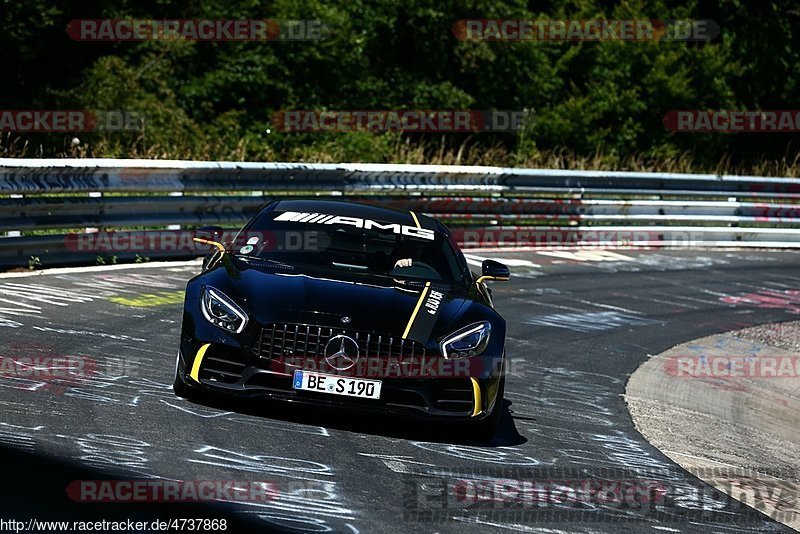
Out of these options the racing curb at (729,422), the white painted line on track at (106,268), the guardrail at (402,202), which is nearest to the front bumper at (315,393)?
the racing curb at (729,422)

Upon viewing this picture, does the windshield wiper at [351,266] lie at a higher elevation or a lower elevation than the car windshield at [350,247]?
lower

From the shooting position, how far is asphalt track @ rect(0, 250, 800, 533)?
5.82 meters

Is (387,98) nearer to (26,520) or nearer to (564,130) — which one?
(564,130)

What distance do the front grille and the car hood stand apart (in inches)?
1.7

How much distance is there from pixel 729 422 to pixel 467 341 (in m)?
3.41

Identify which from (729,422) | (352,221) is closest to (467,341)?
(352,221)

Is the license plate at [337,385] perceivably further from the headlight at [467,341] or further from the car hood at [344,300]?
the headlight at [467,341]

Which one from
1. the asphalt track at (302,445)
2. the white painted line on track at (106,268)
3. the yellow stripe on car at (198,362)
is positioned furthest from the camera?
the white painted line on track at (106,268)

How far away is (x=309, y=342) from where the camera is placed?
7.30 meters

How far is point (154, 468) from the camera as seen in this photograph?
611 cm

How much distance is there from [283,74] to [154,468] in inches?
990

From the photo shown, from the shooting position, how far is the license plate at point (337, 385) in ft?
23.7

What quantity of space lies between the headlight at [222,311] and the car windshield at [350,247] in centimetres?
72

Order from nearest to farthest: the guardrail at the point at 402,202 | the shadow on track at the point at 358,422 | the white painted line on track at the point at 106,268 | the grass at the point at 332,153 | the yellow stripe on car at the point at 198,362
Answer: the yellow stripe on car at the point at 198,362
the shadow on track at the point at 358,422
the white painted line on track at the point at 106,268
the guardrail at the point at 402,202
the grass at the point at 332,153
